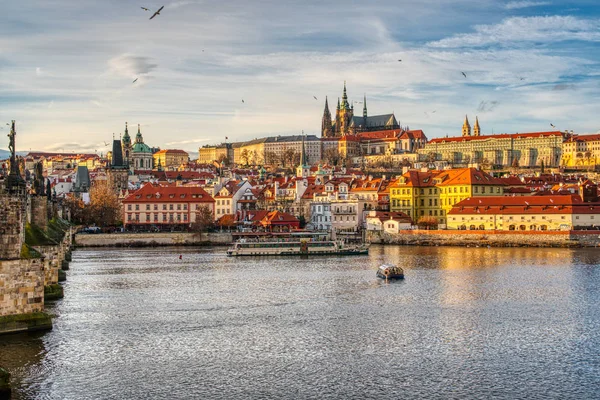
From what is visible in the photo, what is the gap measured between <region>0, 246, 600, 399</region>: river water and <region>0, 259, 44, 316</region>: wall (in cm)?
76

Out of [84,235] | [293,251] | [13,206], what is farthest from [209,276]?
[84,235]

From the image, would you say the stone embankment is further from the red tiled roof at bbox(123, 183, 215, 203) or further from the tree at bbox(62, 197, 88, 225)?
the tree at bbox(62, 197, 88, 225)

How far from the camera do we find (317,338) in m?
20.8

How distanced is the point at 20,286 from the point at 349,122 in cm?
17494

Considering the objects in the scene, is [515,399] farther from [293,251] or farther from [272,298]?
[293,251]

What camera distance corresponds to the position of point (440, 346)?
19.8m

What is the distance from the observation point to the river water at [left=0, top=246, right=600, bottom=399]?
1616 centimetres

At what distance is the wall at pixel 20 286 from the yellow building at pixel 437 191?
52.0 metres

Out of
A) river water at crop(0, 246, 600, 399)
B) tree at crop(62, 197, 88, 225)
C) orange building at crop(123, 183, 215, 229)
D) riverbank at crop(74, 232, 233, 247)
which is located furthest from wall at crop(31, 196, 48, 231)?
tree at crop(62, 197, 88, 225)

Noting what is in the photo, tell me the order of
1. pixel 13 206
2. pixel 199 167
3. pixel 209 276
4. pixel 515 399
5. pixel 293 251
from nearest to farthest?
pixel 515 399, pixel 13 206, pixel 209 276, pixel 293 251, pixel 199 167

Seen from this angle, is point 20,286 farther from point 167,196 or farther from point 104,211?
point 104,211

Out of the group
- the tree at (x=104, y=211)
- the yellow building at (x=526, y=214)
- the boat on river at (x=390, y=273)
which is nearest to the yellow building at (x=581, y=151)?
the yellow building at (x=526, y=214)

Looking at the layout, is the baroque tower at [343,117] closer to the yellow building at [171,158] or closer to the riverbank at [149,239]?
the yellow building at [171,158]

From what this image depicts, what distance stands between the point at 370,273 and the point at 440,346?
17.8 meters
